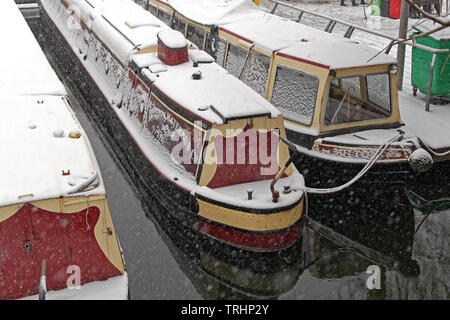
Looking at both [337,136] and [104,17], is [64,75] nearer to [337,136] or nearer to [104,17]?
[104,17]

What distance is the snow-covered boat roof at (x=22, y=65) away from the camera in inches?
303

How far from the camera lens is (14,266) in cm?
515

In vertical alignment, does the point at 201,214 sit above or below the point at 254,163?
below

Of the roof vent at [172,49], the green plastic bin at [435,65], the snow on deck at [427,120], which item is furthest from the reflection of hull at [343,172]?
the green plastic bin at [435,65]

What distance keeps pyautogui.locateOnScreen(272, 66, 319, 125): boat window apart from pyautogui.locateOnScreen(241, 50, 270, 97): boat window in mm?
373

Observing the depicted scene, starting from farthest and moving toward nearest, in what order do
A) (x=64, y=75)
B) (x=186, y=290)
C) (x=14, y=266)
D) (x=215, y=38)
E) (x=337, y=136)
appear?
(x=64, y=75) < (x=215, y=38) < (x=337, y=136) < (x=186, y=290) < (x=14, y=266)

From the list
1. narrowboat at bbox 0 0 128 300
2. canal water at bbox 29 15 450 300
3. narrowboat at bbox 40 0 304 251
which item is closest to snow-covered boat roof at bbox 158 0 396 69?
narrowboat at bbox 40 0 304 251

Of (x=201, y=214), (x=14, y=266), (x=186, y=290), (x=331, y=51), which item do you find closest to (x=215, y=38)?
(x=331, y=51)

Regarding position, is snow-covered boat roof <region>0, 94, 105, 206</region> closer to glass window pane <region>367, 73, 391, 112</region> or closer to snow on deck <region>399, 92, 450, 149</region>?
glass window pane <region>367, 73, 391, 112</region>

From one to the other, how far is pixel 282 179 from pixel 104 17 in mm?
5961

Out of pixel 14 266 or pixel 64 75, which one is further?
pixel 64 75

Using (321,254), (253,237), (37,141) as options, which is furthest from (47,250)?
(321,254)

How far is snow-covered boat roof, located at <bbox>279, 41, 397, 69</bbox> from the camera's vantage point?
327 inches

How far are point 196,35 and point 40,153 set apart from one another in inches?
265
